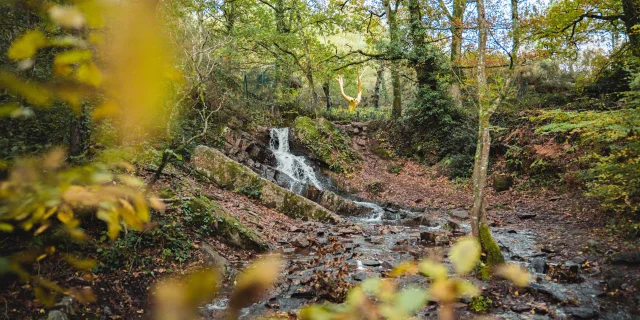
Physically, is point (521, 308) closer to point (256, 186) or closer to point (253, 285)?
point (253, 285)

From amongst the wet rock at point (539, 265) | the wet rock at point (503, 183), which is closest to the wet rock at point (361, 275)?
the wet rock at point (539, 265)

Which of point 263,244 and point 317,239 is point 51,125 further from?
point 317,239

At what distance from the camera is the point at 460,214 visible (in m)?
10.8

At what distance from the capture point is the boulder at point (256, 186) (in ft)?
33.7

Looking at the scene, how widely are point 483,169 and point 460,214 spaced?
555 centimetres

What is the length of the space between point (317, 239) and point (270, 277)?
752cm

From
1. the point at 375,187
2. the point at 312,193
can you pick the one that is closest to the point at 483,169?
the point at 312,193

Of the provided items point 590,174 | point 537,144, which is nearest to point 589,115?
point 590,174

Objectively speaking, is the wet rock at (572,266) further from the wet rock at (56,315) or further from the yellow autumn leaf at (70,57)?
the wet rock at (56,315)

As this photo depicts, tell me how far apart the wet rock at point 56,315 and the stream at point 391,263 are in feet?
4.71

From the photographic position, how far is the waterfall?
14267 mm

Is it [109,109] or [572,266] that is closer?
[109,109]

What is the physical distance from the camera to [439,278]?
0.77 m

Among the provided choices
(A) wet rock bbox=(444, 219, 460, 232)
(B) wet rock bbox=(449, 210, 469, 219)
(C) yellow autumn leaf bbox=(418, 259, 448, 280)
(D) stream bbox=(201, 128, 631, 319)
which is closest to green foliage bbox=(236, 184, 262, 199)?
(D) stream bbox=(201, 128, 631, 319)
